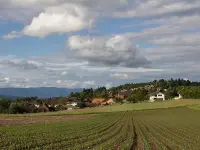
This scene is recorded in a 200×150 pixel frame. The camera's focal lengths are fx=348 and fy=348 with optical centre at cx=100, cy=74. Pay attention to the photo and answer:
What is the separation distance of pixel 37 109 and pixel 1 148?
139269mm

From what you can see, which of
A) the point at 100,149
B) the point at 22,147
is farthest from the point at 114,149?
the point at 22,147

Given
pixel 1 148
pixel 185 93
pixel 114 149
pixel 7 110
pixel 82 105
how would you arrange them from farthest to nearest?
pixel 82 105 → pixel 185 93 → pixel 7 110 → pixel 114 149 → pixel 1 148

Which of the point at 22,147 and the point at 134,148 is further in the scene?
the point at 134,148

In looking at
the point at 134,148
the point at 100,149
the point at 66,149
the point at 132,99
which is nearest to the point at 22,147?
the point at 66,149

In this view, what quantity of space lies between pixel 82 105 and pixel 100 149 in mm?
164773

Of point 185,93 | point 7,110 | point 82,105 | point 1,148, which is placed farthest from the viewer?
point 82,105

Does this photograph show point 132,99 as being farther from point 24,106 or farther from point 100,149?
point 100,149

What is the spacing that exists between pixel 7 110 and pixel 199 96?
85493 millimetres

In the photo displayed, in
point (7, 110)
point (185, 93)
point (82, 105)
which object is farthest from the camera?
point (82, 105)

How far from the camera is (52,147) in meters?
24.6

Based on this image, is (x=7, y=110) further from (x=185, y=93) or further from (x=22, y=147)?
(x=22, y=147)

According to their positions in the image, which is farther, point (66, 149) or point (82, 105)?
point (82, 105)

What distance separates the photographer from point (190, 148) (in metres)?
27.9

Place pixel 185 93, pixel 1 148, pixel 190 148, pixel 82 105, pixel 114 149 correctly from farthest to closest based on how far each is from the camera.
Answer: pixel 82 105 < pixel 185 93 < pixel 190 148 < pixel 114 149 < pixel 1 148
